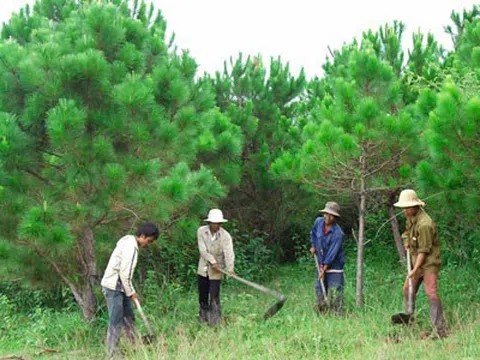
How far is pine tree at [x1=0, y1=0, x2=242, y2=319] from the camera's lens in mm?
5867

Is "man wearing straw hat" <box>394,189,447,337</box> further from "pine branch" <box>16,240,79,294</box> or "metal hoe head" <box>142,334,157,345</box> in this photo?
"pine branch" <box>16,240,79,294</box>

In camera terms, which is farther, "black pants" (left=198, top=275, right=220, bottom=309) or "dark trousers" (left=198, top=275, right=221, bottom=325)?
"black pants" (left=198, top=275, right=220, bottom=309)

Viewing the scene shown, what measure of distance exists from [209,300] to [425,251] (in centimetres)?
241

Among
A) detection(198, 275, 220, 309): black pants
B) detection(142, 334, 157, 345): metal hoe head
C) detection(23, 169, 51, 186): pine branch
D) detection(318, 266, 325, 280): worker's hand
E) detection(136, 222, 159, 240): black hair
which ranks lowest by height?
detection(142, 334, 157, 345): metal hoe head

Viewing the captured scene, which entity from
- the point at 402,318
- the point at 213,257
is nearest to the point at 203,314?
the point at 213,257

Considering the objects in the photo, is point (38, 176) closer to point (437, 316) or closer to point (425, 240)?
point (425, 240)

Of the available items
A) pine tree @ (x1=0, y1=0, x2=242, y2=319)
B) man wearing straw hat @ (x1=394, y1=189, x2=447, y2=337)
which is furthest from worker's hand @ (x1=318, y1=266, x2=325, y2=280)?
pine tree @ (x1=0, y1=0, x2=242, y2=319)

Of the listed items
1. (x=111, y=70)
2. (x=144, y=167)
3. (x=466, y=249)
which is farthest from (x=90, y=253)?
(x=466, y=249)

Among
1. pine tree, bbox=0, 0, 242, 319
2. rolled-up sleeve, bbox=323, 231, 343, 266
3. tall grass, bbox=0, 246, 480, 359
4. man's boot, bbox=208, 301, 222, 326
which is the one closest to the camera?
tall grass, bbox=0, 246, 480, 359

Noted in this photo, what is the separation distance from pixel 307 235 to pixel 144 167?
5374 millimetres

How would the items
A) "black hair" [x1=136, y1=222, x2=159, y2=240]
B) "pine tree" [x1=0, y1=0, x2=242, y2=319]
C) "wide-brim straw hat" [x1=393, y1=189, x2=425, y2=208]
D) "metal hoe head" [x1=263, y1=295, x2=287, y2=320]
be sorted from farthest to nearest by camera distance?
"metal hoe head" [x1=263, y1=295, x2=287, y2=320], "pine tree" [x1=0, y1=0, x2=242, y2=319], "wide-brim straw hat" [x1=393, y1=189, x2=425, y2=208], "black hair" [x1=136, y1=222, x2=159, y2=240]

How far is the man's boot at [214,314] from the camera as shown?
255 inches

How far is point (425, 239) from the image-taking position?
5.55 metres

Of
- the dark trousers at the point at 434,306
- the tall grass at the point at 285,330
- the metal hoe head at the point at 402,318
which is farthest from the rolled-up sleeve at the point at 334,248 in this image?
the dark trousers at the point at 434,306
